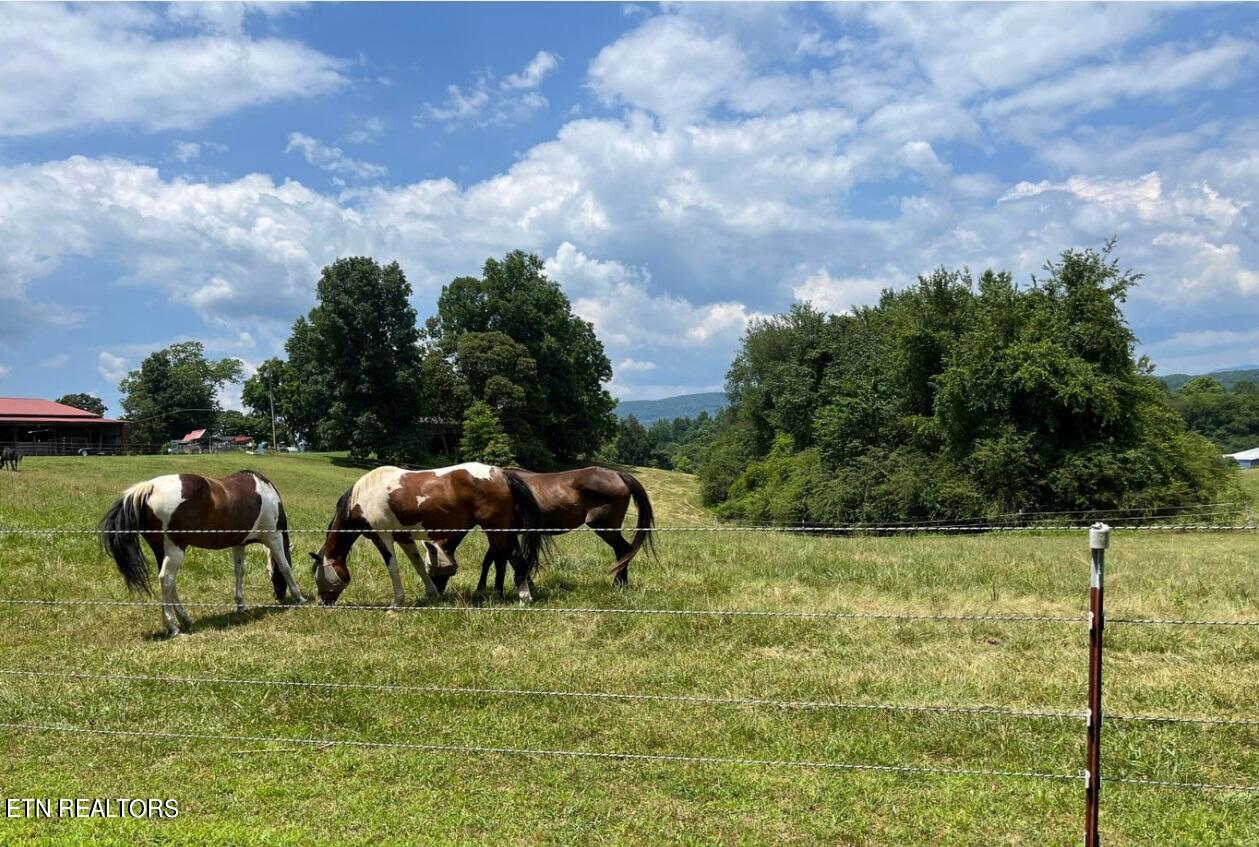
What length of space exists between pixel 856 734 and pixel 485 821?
244 centimetres

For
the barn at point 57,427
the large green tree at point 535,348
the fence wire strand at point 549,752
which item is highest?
the large green tree at point 535,348

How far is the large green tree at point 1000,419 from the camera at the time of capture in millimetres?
29719

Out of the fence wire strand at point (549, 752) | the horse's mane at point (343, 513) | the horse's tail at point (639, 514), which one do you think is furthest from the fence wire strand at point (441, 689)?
the horse's tail at point (639, 514)

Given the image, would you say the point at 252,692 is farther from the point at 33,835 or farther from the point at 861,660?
the point at 861,660

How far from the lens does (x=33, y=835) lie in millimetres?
4113

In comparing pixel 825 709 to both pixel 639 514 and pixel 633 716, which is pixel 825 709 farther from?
pixel 639 514

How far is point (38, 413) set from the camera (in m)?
54.0

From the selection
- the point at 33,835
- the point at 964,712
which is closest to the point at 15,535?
the point at 33,835

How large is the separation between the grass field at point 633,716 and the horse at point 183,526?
1.86 feet

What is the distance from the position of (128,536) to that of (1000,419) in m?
30.8

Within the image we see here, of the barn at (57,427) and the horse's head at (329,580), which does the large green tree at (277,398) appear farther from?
the horse's head at (329,580)

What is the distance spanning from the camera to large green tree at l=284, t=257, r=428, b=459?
1886 inches

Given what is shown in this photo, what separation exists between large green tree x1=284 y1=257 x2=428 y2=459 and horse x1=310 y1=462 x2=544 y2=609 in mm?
39075

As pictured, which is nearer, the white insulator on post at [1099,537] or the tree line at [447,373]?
the white insulator on post at [1099,537]
